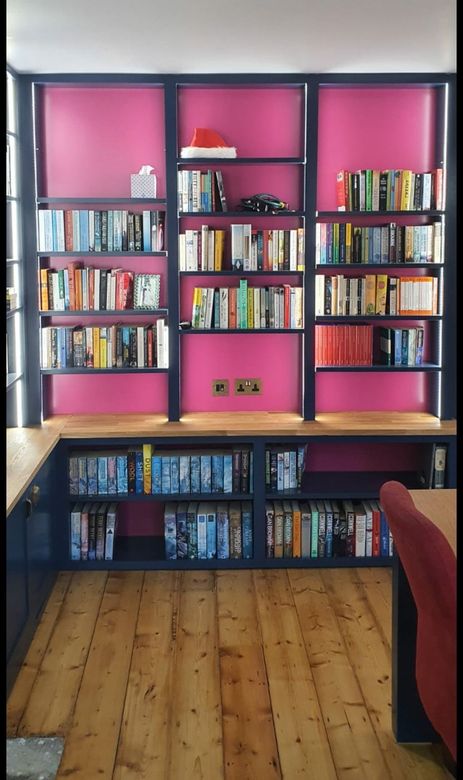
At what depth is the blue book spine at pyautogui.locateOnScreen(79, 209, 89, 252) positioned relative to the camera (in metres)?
5.02

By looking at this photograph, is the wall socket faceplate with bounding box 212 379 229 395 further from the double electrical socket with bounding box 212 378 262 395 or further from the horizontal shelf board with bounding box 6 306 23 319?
the horizontal shelf board with bounding box 6 306 23 319

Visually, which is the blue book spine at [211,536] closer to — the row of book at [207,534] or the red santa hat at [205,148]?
the row of book at [207,534]

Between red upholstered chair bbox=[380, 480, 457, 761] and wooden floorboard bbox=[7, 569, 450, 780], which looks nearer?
red upholstered chair bbox=[380, 480, 457, 761]

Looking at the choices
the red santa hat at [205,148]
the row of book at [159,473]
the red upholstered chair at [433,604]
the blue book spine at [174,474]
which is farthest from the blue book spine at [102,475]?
the red upholstered chair at [433,604]

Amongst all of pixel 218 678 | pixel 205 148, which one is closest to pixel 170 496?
pixel 218 678

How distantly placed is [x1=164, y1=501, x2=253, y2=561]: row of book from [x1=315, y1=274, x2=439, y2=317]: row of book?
4.16ft

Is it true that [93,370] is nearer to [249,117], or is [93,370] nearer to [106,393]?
[106,393]

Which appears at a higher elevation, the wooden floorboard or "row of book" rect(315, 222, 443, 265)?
"row of book" rect(315, 222, 443, 265)

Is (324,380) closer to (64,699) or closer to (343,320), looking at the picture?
(343,320)

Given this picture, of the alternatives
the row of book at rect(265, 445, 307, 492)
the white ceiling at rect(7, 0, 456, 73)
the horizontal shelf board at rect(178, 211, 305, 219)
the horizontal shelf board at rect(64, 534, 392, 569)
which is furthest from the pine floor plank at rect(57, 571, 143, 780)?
the white ceiling at rect(7, 0, 456, 73)

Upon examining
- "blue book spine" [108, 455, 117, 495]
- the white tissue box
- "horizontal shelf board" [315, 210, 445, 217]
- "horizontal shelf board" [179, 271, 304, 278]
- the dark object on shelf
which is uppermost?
the white tissue box

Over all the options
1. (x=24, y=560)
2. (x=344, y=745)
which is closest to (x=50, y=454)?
(x=24, y=560)

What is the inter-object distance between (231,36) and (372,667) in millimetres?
2909

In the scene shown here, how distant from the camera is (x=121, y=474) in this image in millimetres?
5066
